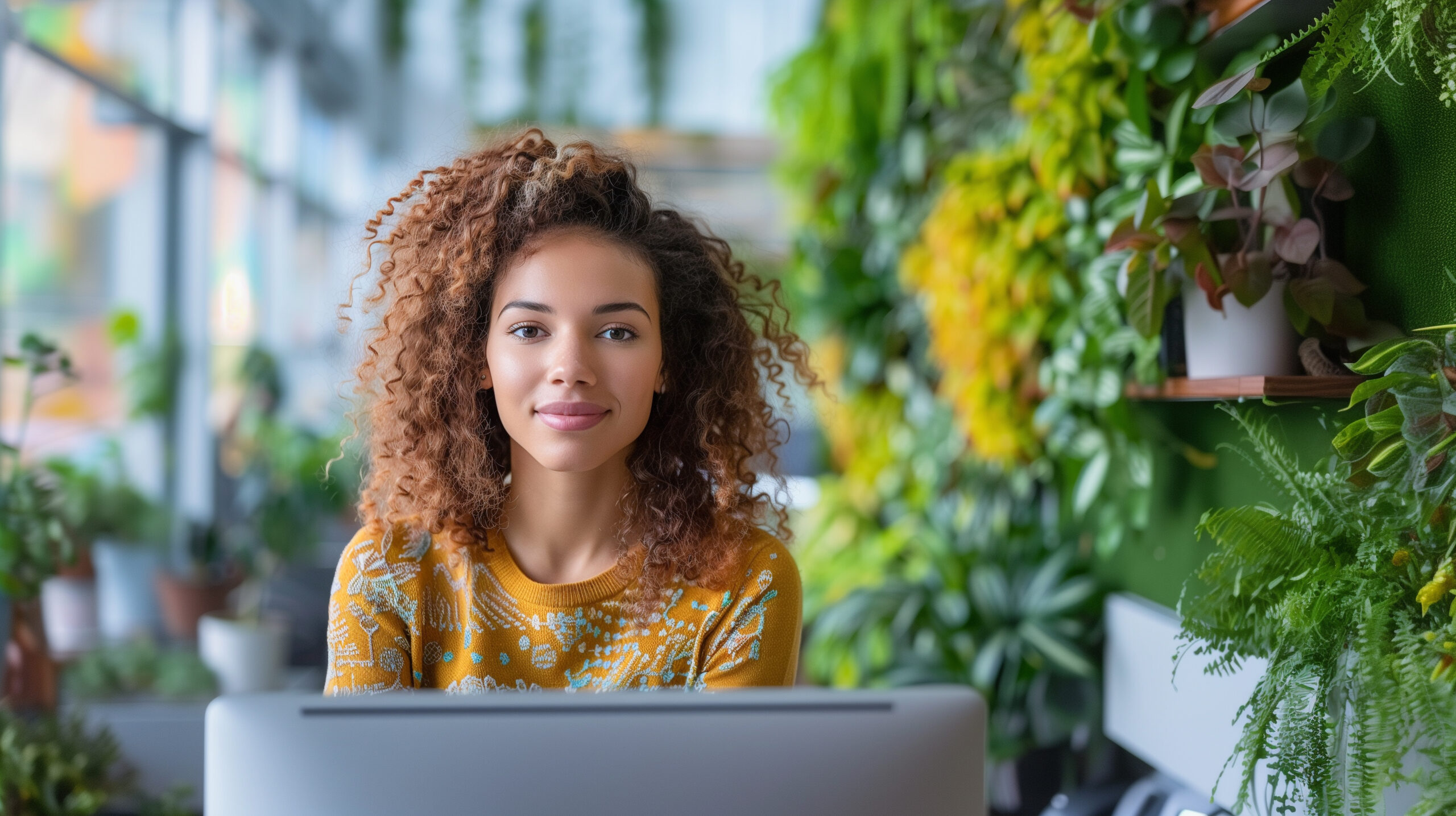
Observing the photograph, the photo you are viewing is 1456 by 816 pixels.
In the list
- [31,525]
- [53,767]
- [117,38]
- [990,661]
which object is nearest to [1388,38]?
[990,661]

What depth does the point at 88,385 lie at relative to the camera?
3.41 m

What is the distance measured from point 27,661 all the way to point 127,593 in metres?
1.50

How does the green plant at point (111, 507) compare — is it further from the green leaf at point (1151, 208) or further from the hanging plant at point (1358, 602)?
the hanging plant at point (1358, 602)

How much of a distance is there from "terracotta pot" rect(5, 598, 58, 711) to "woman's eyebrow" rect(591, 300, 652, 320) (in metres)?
1.54

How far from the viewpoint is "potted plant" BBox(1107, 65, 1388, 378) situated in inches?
52.7

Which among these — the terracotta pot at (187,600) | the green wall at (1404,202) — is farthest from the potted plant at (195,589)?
the green wall at (1404,202)

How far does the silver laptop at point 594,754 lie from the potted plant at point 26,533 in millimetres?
1486

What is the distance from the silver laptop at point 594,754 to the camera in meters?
0.73

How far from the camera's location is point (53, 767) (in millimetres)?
2018

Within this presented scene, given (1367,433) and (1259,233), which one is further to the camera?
(1259,233)

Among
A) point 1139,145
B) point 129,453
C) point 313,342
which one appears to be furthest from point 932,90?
point 313,342

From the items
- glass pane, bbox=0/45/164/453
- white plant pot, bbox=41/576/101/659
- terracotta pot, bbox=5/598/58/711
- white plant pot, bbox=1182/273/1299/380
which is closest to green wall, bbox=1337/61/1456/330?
white plant pot, bbox=1182/273/1299/380

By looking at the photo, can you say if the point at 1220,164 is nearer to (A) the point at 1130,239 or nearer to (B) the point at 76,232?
(A) the point at 1130,239

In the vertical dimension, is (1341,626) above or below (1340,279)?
below
